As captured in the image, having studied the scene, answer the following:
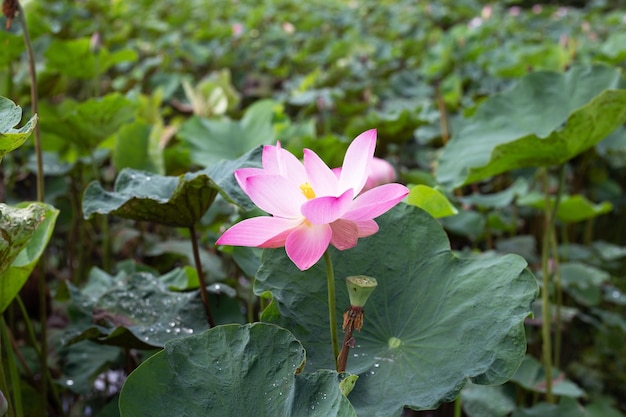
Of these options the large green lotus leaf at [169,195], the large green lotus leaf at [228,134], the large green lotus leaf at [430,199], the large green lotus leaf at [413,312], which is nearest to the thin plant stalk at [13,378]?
the large green lotus leaf at [169,195]

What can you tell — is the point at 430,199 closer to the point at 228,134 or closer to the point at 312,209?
the point at 312,209

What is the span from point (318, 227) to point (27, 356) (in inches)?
27.4

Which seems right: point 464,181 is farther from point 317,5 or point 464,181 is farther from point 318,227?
point 317,5

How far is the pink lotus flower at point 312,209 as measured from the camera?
500 mm

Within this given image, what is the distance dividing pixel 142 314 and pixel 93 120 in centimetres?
52

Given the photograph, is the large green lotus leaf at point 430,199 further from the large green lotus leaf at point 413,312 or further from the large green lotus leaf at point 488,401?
the large green lotus leaf at point 488,401

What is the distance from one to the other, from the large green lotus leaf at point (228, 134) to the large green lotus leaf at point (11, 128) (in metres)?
0.71

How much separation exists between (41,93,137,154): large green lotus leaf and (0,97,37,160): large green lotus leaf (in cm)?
57

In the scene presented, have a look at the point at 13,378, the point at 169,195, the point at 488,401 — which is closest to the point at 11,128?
the point at 169,195

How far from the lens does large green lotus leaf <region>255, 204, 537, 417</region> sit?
1.83ft

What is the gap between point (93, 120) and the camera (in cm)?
115

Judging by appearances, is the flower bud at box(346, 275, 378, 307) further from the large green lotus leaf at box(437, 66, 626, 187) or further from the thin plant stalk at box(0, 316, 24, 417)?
the large green lotus leaf at box(437, 66, 626, 187)

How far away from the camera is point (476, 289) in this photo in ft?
2.04

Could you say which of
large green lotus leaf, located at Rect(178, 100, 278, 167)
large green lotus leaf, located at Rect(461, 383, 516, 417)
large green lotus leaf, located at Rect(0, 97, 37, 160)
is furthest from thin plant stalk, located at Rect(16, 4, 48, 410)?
large green lotus leaf, located at Rect(461, 383, 516, 417)
